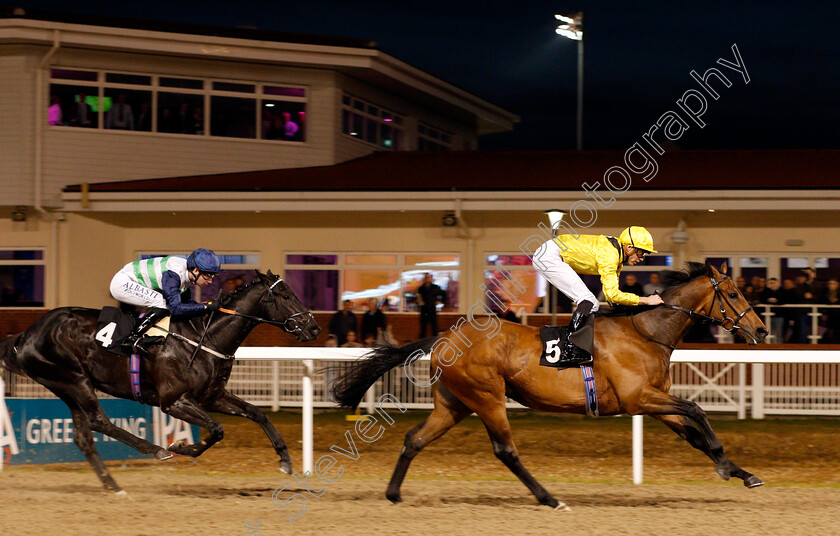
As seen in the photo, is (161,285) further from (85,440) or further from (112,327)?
(85,440)

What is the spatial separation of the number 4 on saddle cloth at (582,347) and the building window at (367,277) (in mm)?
7922

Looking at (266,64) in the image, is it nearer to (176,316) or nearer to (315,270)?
(315,270)

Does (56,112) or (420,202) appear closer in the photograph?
(420,202)

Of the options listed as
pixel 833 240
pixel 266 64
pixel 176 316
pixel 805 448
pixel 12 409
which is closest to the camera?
pixel 176 316

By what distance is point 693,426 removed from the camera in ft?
18.4

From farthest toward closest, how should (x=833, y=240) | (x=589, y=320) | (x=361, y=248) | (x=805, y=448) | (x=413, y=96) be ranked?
(x=413, y=96)
(x=361, y=248)
(x=833, y=240)
(x=805, y=448)
(x=589, y=320)

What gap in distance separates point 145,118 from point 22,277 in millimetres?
2963

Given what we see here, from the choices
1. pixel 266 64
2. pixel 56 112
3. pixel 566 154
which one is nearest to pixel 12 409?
pixel 56 112

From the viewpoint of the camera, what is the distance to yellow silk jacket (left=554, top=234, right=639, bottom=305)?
577 cm

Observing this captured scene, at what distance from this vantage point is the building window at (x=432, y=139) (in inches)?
735

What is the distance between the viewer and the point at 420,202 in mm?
12969

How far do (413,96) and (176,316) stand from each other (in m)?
12.0

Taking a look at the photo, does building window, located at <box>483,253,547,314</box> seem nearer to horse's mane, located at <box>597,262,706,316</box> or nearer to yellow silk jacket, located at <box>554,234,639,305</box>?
horse's mane, located at <box>597,262,706,316</box>

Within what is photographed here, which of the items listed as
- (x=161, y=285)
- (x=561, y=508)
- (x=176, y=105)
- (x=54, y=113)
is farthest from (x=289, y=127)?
(x=561, y=508)
